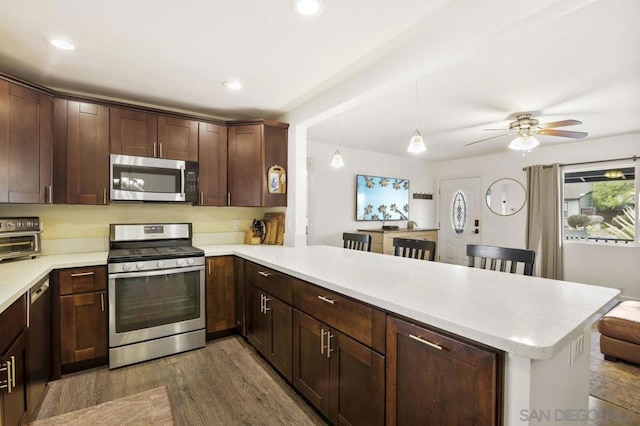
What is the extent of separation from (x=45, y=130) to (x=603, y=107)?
5244 millimetres

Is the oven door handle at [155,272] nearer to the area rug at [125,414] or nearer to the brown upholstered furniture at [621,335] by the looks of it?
the area rug at [125,414]

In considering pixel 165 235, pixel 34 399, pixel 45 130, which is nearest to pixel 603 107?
pixel 165 235

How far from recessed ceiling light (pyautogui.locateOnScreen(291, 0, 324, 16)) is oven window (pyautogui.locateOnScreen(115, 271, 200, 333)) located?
2.24 m

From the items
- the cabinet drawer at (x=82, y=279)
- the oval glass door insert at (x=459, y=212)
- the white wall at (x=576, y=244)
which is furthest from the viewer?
the oval glass door insert at (x=459, y=212)

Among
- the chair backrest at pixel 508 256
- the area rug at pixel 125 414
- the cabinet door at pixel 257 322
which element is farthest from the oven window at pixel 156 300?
the chair backrest at pixel 508 256

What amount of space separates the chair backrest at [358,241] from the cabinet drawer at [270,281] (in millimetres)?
1127

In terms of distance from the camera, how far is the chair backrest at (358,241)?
3.14 m

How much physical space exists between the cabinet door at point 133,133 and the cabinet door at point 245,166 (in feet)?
2.46

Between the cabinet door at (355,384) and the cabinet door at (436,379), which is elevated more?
the cabinet door at (436,379)

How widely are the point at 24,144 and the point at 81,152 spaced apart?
387mm

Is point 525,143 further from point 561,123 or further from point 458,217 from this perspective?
point 458,217

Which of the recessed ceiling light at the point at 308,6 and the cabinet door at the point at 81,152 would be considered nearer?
the recessed ceiling light at the point at 308,6

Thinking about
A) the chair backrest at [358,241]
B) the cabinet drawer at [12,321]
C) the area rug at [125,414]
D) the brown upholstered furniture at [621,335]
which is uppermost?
the chair backrest at [358,241]

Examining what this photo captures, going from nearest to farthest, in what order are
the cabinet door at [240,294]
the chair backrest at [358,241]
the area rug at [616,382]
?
the area rug at [616,382]
the cabinet door at [240,294]
the chair backrest at [358,241]
